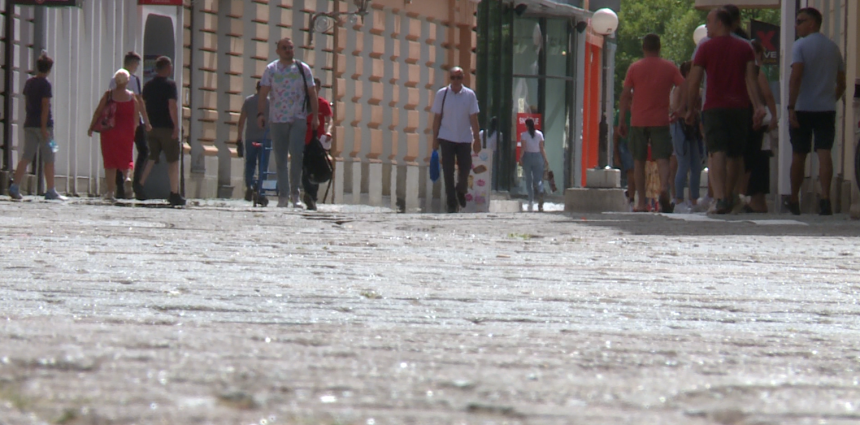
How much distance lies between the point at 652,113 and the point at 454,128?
8.54 ft

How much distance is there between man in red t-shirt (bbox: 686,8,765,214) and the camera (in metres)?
13.7

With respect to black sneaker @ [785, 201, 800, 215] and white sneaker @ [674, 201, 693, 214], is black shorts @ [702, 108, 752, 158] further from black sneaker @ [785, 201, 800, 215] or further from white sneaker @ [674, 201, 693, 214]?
white sneaker @ [674, 201, 693, 214]

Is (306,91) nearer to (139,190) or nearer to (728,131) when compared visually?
(139,190)

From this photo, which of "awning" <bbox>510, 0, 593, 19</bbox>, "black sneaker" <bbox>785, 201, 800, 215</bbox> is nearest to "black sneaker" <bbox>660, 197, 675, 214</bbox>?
"black sneaker" <bbox>785, 201, 800, 215</bbox>

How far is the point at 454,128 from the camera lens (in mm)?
17297

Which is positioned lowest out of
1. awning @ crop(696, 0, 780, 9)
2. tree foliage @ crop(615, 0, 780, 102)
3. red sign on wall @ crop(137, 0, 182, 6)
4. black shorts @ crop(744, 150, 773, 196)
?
black shorts @ crop(744, 150, 773, 196)

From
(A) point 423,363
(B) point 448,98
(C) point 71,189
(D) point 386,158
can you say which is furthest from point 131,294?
(D) point 386,158

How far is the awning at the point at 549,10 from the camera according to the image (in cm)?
3797

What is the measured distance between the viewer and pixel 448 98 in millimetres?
17438

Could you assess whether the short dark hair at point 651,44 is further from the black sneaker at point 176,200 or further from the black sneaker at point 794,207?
the black sneaker at point 176,200

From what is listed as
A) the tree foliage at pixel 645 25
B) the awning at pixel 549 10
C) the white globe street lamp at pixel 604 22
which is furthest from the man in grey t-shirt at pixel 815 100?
the tree foliage at pixel 645 25

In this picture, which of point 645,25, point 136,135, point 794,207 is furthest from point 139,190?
point 645,25

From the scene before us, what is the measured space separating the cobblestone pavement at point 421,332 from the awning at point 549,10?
94.3 ft

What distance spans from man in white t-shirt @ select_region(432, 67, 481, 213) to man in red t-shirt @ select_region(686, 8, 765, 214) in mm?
3875
